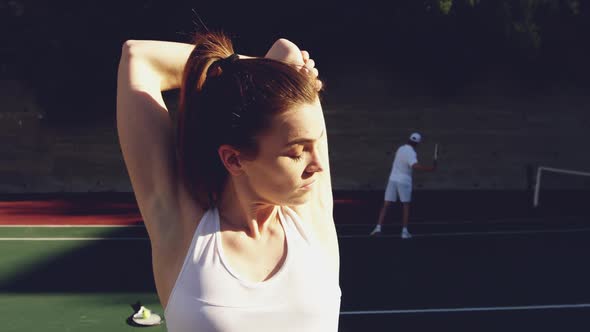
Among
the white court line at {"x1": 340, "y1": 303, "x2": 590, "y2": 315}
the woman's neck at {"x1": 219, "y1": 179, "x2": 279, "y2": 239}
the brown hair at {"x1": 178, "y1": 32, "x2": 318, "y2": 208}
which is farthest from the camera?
the white court line at {"x1": 340, "y1": 303, "x2": 590, "y2": 315}

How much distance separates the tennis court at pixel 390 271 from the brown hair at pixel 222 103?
5400mm

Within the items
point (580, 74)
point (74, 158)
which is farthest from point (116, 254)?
point (580, 74)

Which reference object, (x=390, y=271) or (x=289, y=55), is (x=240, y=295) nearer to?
(x=289, y=55)

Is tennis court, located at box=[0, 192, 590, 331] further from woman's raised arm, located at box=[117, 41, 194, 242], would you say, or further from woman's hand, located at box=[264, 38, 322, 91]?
woman's raised arm, located at box=[117, 41, 194, 242]

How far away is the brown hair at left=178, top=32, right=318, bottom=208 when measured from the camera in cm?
144

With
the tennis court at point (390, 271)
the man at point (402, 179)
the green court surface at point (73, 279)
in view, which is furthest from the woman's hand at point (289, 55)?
the man at point (402, 179)

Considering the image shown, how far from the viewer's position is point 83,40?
17516mm

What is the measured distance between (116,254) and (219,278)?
9.10 m

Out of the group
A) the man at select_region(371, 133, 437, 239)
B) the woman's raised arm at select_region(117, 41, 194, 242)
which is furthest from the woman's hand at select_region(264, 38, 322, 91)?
the man at select_region(371, 133, 437, 239)

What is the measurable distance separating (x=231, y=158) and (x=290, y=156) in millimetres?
135

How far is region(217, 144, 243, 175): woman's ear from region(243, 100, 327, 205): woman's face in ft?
0.07

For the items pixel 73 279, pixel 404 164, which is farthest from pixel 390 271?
pixel 73 279

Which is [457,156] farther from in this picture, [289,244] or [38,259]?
[289,244]

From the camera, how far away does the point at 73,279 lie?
8.59 meters
